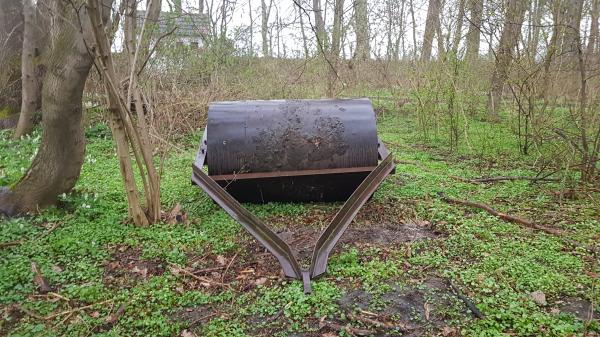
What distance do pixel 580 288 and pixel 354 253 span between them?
1.60m

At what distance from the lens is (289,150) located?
15.7 ft

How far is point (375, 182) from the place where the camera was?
14.5ft

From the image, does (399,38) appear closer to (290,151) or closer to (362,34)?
(362,34)

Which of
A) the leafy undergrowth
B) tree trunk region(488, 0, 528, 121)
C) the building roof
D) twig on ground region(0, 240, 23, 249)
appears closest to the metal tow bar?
the leafy undergrowth

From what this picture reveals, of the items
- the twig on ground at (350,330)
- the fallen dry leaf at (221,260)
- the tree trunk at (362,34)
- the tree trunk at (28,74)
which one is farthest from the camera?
the tree trunk at (362,34)

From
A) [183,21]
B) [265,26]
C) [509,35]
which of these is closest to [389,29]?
[265,26]

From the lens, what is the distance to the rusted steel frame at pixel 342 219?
11.0ft

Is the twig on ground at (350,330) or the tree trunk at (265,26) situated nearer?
the twig on ground at (350,330)

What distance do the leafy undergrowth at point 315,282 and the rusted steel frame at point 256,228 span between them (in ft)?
0.40

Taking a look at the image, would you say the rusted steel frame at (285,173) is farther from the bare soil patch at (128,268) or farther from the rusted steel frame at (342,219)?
the bare soil patch at (128,268)

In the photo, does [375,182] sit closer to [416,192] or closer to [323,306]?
[416,192]

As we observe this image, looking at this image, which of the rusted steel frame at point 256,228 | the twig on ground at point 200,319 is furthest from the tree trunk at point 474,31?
the twig on ground at point 200,319

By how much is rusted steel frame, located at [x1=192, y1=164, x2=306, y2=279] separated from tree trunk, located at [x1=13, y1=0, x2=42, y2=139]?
5714mm

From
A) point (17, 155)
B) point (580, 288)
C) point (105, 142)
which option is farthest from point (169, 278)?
point (105, 142)
